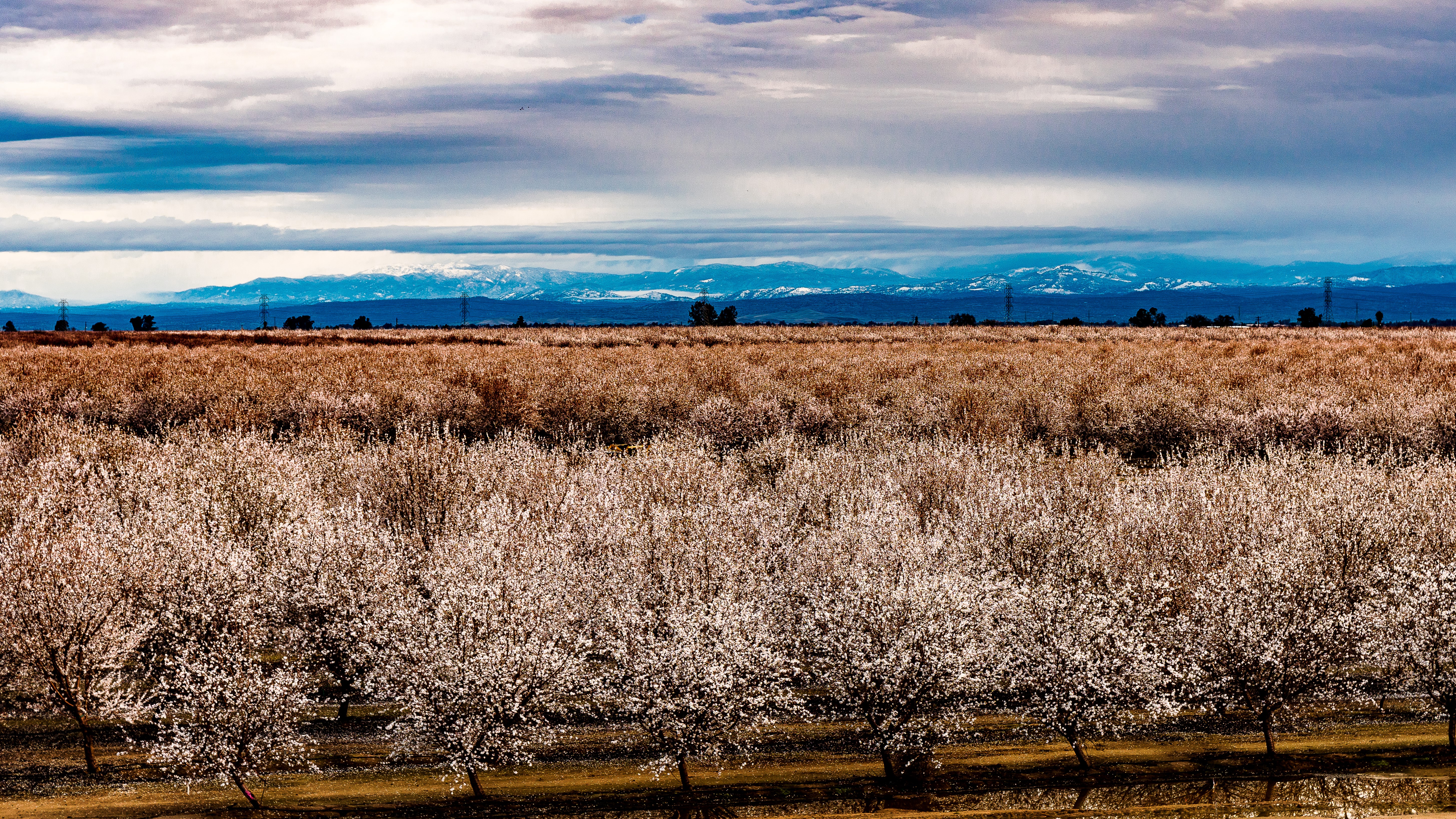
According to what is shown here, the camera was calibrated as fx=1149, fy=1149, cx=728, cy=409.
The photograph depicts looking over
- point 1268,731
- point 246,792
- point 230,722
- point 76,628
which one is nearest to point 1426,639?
point 1268,731

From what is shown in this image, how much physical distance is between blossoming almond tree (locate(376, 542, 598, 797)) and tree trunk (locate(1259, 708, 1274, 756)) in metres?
12.9

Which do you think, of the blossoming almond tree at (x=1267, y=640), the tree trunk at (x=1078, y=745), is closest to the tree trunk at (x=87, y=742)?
the tree trunk at (x=1078, y=745)

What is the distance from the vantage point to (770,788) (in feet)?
69.3

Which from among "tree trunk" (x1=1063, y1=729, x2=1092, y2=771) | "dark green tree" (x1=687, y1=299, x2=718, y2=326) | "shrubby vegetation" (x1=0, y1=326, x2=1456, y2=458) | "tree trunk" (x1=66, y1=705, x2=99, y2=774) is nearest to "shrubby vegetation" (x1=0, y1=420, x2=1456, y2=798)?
"tree trunk" (x1=1063, y1=729, x2=1092, y2=771)

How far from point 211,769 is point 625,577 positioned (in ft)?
32.8

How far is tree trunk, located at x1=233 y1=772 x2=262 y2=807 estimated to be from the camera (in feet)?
66.1

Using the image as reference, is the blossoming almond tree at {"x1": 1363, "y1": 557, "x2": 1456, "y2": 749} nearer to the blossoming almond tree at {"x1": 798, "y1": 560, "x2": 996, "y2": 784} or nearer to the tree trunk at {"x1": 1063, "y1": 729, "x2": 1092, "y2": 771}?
the tree trunk at {"x1": 1063, "y1": 729, "x2": 1092, "y2": 771}

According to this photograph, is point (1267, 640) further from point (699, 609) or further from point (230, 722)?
point (230, 722)

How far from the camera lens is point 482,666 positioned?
2089cm

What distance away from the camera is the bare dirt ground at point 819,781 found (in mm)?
20062

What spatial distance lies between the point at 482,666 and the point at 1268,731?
1498cm

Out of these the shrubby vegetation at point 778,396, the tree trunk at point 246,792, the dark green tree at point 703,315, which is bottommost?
the tree trunk at point 246,792

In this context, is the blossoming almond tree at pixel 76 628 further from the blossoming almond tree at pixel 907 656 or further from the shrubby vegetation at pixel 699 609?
the blossoming almond tree at pixel 907 656

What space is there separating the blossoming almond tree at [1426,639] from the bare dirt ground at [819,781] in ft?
3.31
